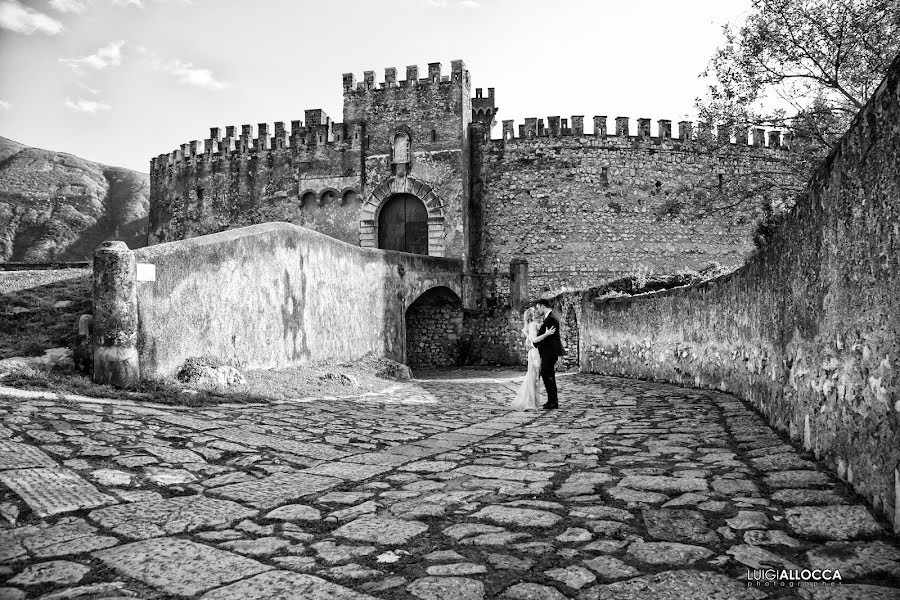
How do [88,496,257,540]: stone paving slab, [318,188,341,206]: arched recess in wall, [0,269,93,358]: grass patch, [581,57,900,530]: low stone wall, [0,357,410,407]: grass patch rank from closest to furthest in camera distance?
1. [581,57,900,530]: low stone wall
2. [88,496,257,540]: stone paving slab
3. [0,357,410,407]: grass patch
4. [0,269,93,358]: grass patch
5. [318,188,341,206]: arched recess in wall

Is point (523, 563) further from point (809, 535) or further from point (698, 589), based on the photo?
point (809, 535)

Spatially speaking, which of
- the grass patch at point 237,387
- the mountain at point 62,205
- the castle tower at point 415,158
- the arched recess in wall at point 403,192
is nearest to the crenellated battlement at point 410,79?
the castle tower at point 415,158

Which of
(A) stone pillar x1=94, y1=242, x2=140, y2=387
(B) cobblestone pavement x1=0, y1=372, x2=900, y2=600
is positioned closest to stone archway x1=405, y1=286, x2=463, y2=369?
(A) stone pillar x1=94, y1=242, x2=140, y2=387

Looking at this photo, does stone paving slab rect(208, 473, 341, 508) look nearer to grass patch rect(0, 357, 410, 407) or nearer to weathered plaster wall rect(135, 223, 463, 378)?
grass patch rect(0, 357, 410, 407)

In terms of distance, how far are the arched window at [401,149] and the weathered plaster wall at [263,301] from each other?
23.7 ft

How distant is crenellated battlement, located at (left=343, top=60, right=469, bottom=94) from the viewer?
20094 mm

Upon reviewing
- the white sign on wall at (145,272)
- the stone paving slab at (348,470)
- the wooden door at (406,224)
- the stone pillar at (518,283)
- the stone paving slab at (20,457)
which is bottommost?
the stone paving slab at (348,470)

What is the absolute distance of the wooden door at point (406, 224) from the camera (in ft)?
68.3

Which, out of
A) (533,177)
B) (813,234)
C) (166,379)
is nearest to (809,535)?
(813,234)

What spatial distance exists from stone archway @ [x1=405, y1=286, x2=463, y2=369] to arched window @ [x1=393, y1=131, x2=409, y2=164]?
4.71 metres

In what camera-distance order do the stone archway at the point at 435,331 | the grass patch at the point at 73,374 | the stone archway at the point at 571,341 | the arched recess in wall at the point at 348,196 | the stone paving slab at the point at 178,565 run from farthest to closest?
the arched recess in wall at the point at 348,196 < the stone archway at the point at 435,331 < the stone archway at the point at 571,341 < the grass patch at the point at 73,374 < the stone paving slab at the point at 178,565

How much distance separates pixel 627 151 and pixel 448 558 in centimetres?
2053

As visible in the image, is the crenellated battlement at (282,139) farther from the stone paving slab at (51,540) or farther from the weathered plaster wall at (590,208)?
the stone paving slab at (51,540)

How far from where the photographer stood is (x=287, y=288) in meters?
9.53
